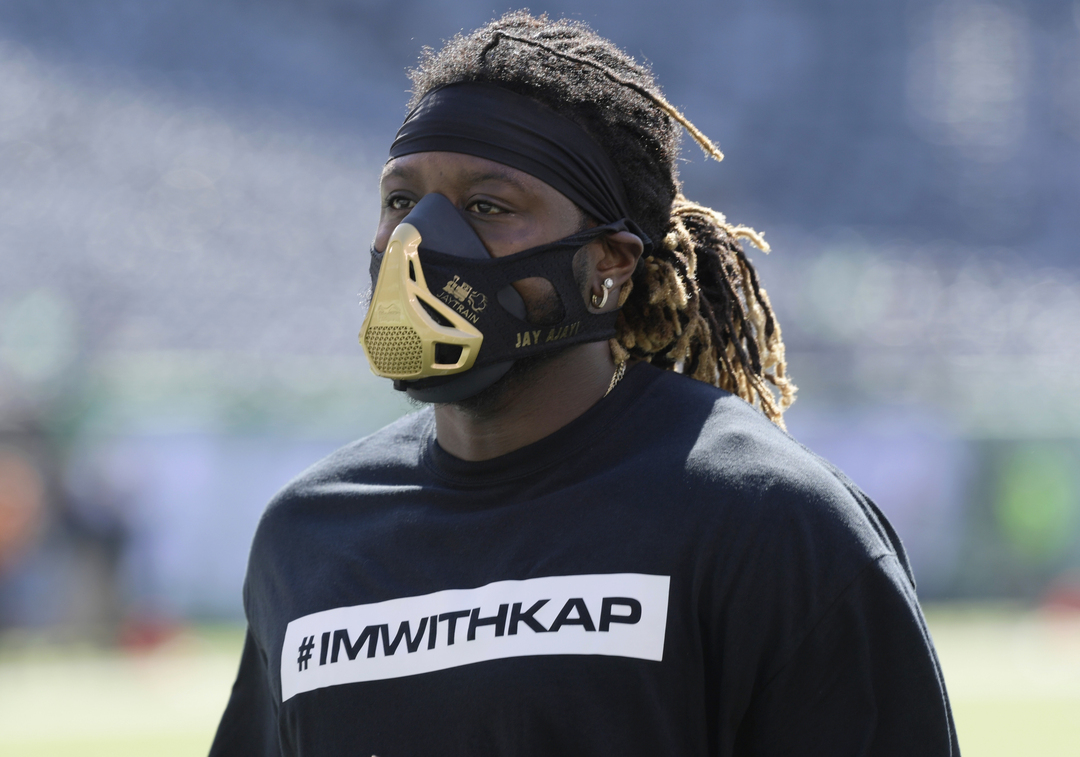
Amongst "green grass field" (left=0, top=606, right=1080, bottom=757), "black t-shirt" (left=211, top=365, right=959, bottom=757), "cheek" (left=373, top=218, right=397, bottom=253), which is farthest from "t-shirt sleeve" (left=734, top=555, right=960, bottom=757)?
"green grass field" (left=0, top=606, right=1080, bottom=757)

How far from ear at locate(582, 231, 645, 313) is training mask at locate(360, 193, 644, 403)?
0.30 feet

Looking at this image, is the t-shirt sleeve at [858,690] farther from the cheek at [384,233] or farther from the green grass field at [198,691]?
the green grass field at [198,691]

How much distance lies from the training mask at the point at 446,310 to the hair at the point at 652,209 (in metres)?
0.23

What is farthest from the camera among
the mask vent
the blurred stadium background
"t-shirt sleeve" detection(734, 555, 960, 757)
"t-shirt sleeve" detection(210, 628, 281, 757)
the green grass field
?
the blurred stadium background

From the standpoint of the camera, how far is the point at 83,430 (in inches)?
381

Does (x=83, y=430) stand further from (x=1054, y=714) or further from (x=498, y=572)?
(x=498, y=572)

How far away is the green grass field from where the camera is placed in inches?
263

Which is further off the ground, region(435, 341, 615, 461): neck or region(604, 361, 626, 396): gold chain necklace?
region(604, 361, 626, 396): gold chain necklace

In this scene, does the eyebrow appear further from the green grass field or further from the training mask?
the green grass field

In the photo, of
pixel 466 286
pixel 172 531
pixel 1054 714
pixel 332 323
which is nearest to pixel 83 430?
pixel 172 531

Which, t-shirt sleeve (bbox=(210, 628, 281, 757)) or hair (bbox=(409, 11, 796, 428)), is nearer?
hair (bbox=(409, 11, 796, 428))

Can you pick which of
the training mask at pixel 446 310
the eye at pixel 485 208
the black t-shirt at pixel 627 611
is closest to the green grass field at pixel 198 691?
the black t-shirt at pixel 627 611

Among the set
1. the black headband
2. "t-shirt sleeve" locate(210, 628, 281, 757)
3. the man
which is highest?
the black headband

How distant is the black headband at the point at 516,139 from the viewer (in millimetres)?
1960
